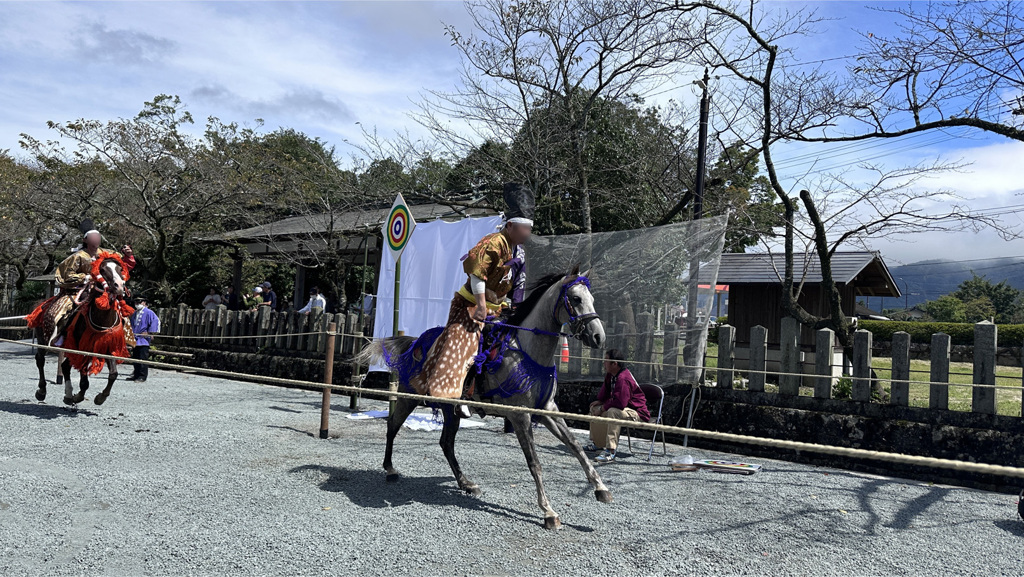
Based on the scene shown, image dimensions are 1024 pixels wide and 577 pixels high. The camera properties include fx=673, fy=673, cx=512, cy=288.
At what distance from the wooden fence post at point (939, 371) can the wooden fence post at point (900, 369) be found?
0.23m

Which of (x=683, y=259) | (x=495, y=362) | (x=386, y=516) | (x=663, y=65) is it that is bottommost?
(x=386, y=516)

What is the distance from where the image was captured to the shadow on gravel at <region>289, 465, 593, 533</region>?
504 cm

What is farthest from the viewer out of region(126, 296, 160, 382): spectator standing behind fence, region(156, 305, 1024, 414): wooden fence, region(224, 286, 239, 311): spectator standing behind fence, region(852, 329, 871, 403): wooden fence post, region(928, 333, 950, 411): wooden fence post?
region(224, 286, 239, 311): spectator standing behind fence

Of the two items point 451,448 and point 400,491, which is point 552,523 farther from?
point 400,491

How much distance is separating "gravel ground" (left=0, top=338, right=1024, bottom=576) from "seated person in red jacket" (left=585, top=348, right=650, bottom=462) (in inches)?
12.9

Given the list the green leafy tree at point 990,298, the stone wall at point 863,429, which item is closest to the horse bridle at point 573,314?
the stone wall at point 863,429

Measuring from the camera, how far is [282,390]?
12.2m

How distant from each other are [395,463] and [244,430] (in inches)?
93.2

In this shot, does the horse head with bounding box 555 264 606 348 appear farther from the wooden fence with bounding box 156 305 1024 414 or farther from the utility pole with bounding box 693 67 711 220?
the utility pole with bounding box 693 67 711 220

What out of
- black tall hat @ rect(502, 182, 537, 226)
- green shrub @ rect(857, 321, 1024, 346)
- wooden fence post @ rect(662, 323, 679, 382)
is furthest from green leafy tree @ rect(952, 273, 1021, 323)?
black tall hat @ rect(502, 182, 537, 226)

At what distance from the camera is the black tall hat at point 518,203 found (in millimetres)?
5383

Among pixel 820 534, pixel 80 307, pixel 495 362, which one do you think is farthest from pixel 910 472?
pixel 80 307

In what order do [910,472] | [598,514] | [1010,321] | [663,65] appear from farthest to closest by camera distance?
[1010,321] → [663,65] → [910,472] → [598,514]

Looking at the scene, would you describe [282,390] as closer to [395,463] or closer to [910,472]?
[395,463]
